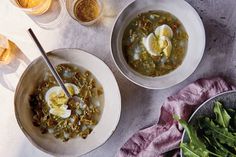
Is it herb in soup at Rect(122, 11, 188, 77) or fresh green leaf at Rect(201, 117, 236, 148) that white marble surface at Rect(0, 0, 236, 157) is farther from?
fresh green leaf at Rect(201, 117, 236, 148)

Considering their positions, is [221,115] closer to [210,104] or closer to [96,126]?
[210,104]

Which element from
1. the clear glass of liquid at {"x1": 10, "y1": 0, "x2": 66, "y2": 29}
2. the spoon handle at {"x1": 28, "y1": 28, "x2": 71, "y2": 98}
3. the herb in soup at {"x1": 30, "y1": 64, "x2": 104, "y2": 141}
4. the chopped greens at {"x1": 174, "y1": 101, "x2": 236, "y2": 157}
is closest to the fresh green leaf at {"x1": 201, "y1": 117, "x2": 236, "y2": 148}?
the chopped greens at {"x1": 174, "y1": 101, "x2": 236, "y2": 157}

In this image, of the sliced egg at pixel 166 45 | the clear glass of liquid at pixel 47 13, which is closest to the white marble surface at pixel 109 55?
the clear glass of liquid at pixel 47 13

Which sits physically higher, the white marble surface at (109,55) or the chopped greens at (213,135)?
the white marble surface at (109,55)

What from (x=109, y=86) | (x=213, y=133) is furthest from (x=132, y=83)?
(x=213, y=133)

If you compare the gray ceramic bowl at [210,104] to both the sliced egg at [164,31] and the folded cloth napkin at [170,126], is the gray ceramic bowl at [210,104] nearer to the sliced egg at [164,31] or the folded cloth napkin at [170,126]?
the folded cloth napkin at [170,126]

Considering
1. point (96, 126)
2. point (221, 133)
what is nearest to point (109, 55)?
point (96, 126)
